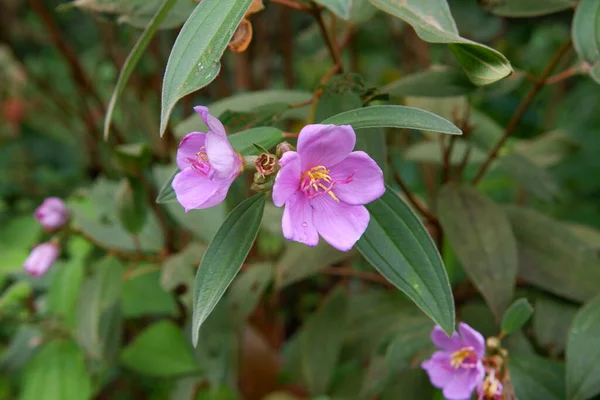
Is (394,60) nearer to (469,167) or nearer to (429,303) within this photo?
(469,167)

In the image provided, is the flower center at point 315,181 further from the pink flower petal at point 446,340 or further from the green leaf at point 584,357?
the green leaf at point 584,357

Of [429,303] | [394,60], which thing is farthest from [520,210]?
[394,60]

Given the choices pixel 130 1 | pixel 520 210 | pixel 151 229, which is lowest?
pixel 151 229

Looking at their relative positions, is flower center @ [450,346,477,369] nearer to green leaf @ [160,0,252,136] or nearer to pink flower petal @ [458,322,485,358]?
pink flower petal @ [458,322,485,358]

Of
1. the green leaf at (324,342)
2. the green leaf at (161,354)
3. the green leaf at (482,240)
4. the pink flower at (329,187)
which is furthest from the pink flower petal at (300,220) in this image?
the green leaf at (161,354)

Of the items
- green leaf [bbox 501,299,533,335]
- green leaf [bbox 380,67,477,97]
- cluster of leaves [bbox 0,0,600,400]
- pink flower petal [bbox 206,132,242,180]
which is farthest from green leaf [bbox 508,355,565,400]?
pink flower petal [bbox 206,132,242,180]

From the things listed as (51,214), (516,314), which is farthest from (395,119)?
(51,214)
